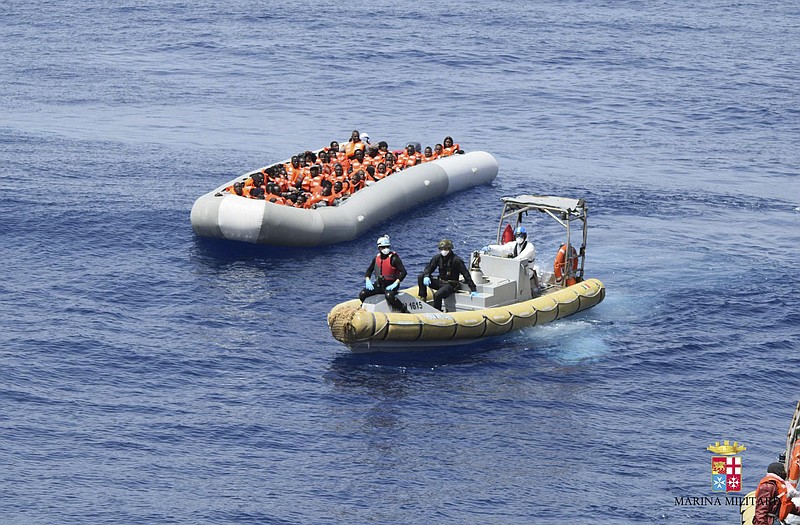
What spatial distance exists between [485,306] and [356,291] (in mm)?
4525

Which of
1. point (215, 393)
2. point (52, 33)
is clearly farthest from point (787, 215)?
point (52, 33)

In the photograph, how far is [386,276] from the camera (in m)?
27.9

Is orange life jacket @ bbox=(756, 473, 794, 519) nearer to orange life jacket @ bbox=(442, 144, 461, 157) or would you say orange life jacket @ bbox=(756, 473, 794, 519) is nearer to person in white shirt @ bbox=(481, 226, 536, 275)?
person in white shirt @ bbox=(481, 226, 536, 275)

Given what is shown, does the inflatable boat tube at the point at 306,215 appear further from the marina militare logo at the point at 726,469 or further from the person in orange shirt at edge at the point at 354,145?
the marina militare logo at the point at 726,469

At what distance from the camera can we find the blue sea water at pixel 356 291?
73.3 feet

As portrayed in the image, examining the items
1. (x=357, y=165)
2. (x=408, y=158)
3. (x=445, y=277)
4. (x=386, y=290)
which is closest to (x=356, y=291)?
(x=445, y=277)

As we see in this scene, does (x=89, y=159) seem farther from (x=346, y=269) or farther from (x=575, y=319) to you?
(x=575, y=319)

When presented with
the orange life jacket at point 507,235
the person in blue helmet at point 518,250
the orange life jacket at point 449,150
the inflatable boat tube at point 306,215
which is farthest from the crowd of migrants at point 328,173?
the person in blue helmet at point 518,250

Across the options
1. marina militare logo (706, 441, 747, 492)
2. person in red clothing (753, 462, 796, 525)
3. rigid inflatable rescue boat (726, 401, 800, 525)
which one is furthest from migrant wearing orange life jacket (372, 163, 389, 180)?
person in red clothing (753, 462, 796, 525)

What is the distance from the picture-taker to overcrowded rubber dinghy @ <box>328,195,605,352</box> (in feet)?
89.6

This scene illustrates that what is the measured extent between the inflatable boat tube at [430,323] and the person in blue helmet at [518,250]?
3.26ft

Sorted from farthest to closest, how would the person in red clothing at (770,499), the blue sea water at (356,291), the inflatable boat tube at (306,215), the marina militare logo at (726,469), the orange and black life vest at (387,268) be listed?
the inflatable boat tube at (306,215) → the orange and black life vest at (387,268) → the blue sea water at (356,291) → the marina militare logo at (726,469) → the person in red clothing at (770,499)

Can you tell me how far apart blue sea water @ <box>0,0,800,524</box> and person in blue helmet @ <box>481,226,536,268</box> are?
186cm

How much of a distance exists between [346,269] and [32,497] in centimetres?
1473
